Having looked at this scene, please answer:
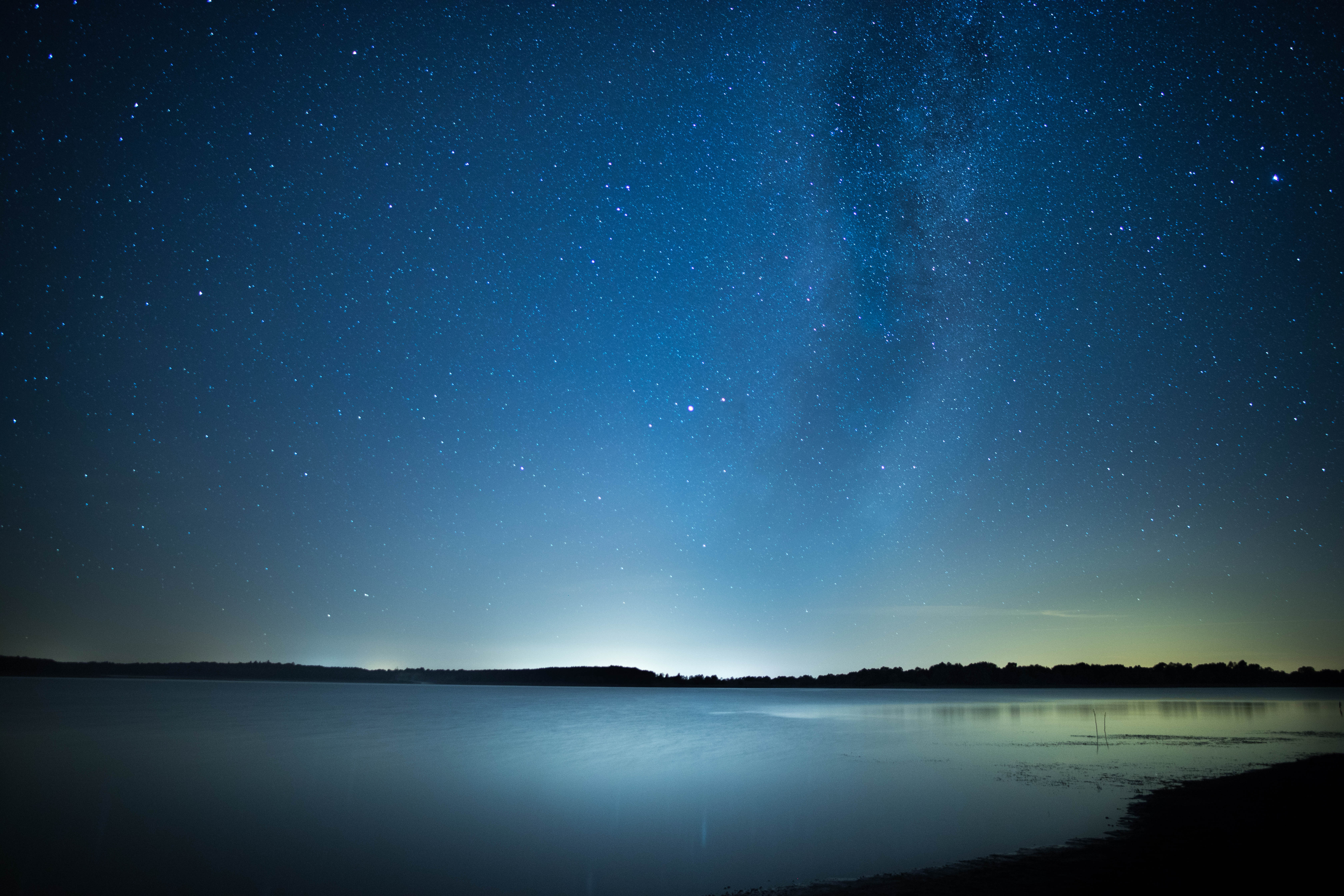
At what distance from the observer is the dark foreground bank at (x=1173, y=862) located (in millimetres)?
9312

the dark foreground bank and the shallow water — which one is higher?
the dark foreground bank

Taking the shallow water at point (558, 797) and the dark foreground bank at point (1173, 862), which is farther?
the shallow water at point (558, 797)

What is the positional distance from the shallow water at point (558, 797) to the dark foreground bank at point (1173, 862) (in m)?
1.13

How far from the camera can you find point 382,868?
1275 centimetres

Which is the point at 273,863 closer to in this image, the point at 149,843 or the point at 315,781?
the point at 149,843

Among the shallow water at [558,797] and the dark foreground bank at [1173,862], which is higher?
the dark foreground bank at [1173,862]

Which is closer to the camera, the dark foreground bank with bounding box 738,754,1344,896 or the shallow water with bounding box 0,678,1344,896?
the dark foreground bank with bounding box 738,754,1344,896

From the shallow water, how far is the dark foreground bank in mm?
1130

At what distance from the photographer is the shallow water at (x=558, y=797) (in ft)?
41.3

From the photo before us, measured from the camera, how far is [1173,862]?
1038 centimetres

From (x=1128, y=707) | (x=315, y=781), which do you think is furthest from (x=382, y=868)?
(x=1128, y=707)

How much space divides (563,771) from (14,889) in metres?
16.6

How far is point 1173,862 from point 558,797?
14.8 m

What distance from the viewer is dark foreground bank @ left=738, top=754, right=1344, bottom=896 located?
931cm
